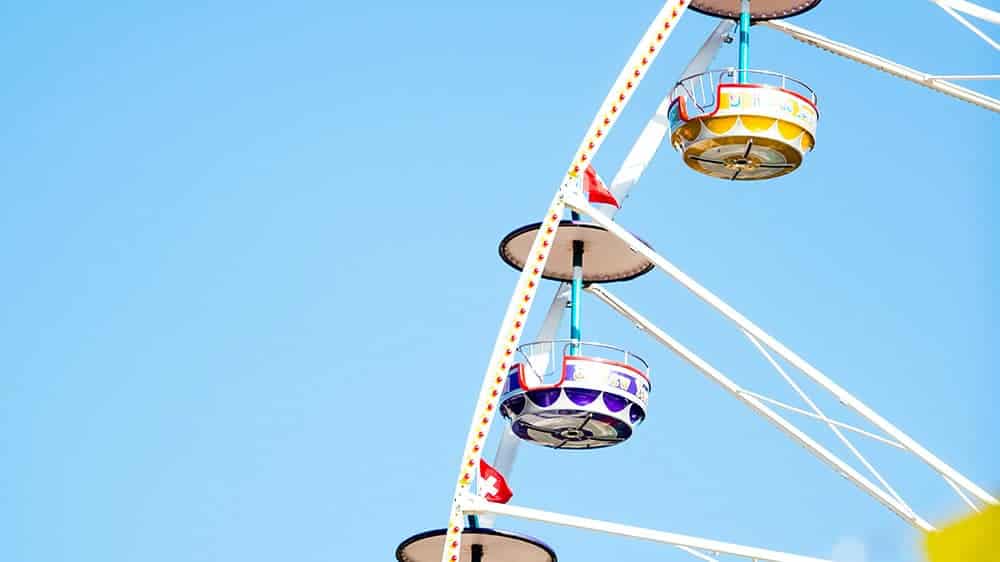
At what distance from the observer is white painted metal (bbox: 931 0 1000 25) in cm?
2023

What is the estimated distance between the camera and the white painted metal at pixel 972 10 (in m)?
20.2

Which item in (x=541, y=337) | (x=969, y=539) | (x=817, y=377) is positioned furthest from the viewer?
(x=541, y=337)

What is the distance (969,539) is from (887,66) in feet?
74.9

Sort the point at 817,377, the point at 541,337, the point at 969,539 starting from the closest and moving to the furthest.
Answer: the point at 969,539, the point at 817,377, the point at 541,337

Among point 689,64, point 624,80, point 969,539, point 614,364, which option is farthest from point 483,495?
point 969,539

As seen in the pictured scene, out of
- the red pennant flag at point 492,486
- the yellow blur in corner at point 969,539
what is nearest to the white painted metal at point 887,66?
the red pennant flag at point 492,486

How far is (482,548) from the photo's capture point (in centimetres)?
2239

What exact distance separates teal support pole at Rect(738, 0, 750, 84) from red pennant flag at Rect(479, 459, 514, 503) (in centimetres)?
584

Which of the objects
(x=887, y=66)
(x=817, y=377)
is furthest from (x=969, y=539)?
(x=887, y=66)

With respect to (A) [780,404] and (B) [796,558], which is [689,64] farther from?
(B) [796,558]

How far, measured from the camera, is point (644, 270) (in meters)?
23.7

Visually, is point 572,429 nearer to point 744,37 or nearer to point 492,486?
point 492,486

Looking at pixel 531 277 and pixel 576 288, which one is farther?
pixel 576 288

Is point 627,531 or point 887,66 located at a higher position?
point 887,66
